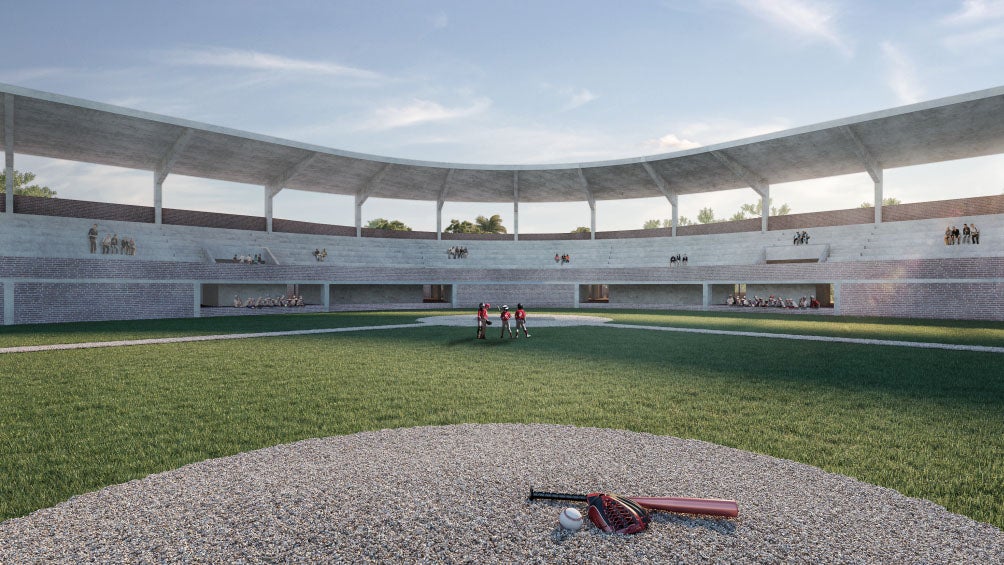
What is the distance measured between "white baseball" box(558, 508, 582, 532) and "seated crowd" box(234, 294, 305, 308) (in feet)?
97.4

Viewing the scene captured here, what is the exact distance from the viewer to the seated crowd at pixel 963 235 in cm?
2694

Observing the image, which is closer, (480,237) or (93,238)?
(93,238)

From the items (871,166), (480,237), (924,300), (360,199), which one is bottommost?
(924,300)

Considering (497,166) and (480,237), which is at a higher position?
(497,166)

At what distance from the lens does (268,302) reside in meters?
30.1

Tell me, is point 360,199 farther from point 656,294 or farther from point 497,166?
point 656,294

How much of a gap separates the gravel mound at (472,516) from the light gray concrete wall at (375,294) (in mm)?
32383

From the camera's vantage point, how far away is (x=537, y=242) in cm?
4225

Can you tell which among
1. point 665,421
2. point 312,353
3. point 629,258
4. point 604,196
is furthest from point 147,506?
point 604,196

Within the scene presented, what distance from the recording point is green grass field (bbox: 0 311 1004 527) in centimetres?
441

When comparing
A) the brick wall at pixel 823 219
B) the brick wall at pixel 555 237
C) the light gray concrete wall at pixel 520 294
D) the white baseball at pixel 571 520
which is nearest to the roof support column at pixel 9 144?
the light gray concrete wall at pixel 520 294

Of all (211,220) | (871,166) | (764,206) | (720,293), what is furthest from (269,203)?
(871,166)

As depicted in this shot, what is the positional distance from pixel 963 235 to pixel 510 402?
3264 centimetres

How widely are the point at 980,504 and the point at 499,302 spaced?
32.4 m
